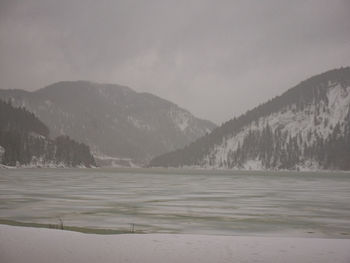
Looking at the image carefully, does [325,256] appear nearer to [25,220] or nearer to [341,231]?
[341,231]

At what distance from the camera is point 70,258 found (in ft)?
38.7

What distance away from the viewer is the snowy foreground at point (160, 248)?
38.7ft

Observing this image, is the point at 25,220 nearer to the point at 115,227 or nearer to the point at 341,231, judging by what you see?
the point at 115,227

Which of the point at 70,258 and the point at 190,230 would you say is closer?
the point at 70,258

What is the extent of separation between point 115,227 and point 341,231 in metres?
8.86

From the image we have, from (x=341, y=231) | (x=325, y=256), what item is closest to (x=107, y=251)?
(x=325, y=256)

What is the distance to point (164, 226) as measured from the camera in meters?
17.8

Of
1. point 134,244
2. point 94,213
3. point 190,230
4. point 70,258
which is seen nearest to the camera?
point 70,258

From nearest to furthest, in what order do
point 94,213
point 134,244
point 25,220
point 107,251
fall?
point 107,251 → point 134,244 → point 25,220 → point 94,213

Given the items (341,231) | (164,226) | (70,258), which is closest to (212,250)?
(70,258)

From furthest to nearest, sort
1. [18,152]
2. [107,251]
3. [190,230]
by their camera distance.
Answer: [18,152] → [190,230] → [107,251]

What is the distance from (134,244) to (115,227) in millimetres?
4075

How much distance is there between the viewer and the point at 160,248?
12969 mm

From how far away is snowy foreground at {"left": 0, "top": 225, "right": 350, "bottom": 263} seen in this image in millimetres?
11797
